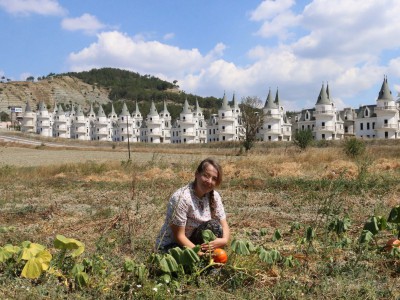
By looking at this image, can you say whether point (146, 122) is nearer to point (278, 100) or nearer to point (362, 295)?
point (278, 100)

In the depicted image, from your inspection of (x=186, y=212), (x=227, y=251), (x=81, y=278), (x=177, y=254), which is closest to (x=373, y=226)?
(x=227, y=251)

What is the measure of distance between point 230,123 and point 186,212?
310ft

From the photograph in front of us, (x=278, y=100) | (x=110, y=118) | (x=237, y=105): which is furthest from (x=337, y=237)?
(x=110, y=118)

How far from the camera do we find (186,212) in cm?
472

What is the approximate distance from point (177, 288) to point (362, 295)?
1.71 metres

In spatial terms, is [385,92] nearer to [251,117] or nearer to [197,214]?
[251,117]

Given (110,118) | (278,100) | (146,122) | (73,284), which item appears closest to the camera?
(73,284)

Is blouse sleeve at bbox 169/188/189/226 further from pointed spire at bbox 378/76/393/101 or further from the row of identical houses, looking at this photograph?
pointed spire at bbox 378/76/393/101

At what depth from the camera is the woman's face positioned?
4711 mm

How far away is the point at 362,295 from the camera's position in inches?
155

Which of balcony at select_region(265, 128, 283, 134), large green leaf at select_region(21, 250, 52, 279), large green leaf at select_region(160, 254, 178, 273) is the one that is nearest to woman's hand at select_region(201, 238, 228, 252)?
large green leaf at select_region(160, 254, 178, 273)

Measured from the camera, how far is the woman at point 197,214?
463 cm

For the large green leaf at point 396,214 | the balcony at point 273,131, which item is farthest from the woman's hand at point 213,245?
the balcony at point 273,131

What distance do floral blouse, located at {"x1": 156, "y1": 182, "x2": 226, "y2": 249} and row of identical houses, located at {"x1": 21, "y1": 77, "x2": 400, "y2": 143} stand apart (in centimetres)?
5351
